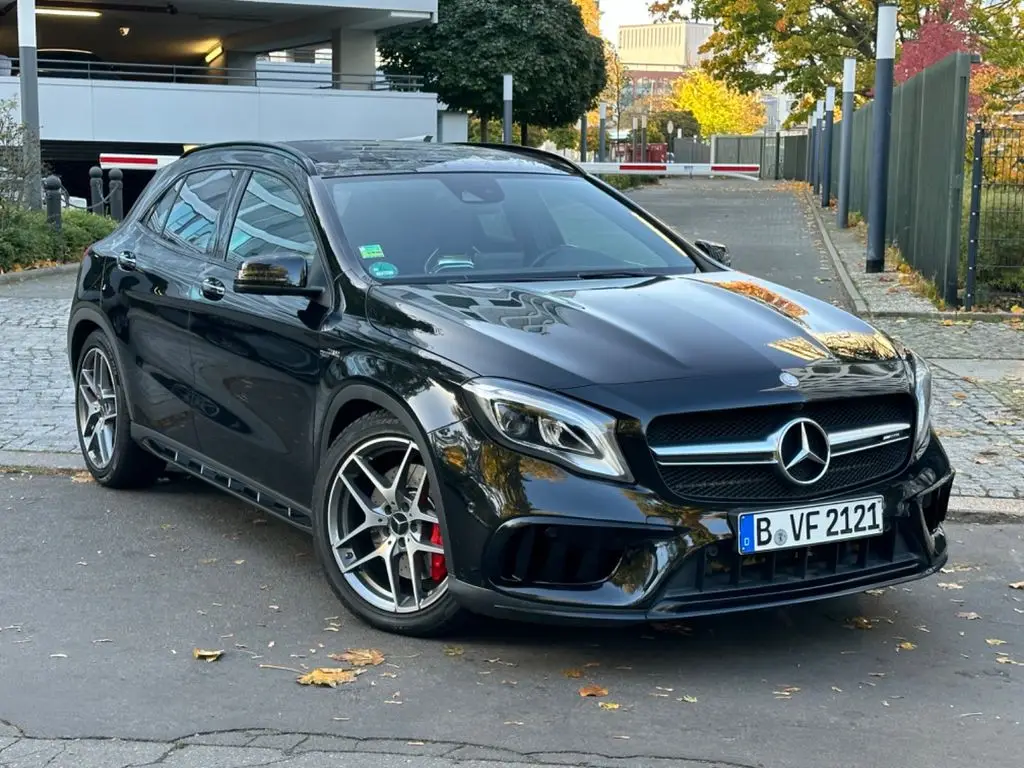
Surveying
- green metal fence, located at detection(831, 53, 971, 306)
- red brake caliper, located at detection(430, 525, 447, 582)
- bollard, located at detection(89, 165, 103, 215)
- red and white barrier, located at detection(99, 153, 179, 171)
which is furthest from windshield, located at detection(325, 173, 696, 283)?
red and white barrier, located at detection(99, 153, 179, 171)

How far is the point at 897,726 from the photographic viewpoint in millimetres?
4031

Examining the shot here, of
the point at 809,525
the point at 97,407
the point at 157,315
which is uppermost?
the point at 157,315

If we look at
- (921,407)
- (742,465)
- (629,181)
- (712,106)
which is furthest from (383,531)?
(712,106)

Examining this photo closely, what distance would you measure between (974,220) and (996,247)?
45 centimetres

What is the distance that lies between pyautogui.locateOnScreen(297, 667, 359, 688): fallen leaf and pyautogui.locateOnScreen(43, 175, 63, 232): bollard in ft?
46.4

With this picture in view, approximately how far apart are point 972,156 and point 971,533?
25.0 feet

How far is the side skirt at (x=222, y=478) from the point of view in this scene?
17.4 feet

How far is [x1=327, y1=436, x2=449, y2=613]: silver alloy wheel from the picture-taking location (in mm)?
4625

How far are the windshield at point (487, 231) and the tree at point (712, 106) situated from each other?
280ft

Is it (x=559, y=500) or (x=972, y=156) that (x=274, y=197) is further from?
(x=972, y=156)

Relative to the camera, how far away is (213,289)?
5793 mm

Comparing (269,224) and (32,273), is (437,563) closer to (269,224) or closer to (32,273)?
(269,224)

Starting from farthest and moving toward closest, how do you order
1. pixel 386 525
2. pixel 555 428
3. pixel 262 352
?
1. pixel 262 352
2. pixel 386 525
3. pixel 555 428

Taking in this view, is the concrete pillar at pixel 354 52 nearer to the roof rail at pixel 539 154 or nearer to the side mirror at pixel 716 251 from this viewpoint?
the roof rail at pixel 539 154
